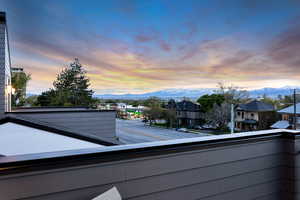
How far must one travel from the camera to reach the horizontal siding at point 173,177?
920mm

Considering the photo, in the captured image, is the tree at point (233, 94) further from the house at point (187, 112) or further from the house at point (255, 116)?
the house at point (187, 112)

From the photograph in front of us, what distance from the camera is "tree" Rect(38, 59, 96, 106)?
49.6 ft

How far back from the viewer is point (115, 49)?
9.02 meters

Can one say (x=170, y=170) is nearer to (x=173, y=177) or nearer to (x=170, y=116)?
(x=173, y=177)

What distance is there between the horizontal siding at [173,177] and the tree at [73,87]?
14.8 meters

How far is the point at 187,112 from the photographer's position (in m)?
6.41

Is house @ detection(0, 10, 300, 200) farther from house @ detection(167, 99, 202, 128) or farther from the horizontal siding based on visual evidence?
house @ detection(167, 99, 202, 128)

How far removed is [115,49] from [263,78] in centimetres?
777

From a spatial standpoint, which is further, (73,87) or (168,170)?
(73,87)

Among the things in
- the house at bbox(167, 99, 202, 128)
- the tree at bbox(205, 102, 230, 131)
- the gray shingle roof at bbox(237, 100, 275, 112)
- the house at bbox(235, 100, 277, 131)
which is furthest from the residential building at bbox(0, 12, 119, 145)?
the gray shingle roof at bbox(237, 100, 275, 112)

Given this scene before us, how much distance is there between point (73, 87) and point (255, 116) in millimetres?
14915

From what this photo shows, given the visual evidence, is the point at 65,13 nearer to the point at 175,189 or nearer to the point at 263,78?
the point at 175,189

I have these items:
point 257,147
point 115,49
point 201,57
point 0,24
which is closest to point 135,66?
point 115,49

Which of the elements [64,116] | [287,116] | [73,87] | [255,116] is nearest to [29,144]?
[64,116]
